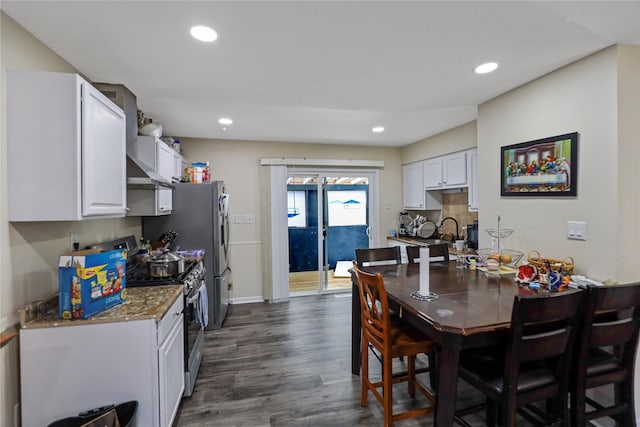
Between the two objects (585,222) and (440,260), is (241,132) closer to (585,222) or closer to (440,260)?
(440,260)

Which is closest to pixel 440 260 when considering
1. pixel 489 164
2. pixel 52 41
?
pixel 489 164

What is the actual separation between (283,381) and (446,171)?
327cm

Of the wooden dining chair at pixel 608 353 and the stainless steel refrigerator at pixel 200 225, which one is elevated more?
the stainless steel refrigerator at pixel 200 225

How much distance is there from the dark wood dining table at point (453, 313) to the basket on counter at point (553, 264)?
0.63ft

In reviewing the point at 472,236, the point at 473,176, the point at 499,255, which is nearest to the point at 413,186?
the point at 473,176

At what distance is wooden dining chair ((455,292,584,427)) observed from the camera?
1357 mm

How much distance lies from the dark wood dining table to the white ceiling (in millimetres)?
1548

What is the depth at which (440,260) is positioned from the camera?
2912 millimetres

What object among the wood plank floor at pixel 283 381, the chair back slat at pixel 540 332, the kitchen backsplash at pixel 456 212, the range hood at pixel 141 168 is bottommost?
the wood plank floor at pixel 283 381

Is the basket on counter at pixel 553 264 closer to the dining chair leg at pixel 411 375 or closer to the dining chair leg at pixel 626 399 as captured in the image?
the dining chair leg at pixel 626 399

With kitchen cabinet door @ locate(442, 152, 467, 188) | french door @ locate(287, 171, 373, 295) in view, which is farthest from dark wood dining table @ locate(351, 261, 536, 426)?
french door @ locate(287, 171, 373, 295)

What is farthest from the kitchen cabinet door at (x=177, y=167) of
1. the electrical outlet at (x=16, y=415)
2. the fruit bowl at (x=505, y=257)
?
the fruit bowl at (x=505, y=257)

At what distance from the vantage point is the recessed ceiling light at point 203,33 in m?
1.64

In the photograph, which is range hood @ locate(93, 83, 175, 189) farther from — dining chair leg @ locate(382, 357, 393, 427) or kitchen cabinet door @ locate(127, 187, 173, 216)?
dining chair leg @ locate(382, 357, 393, 427)
